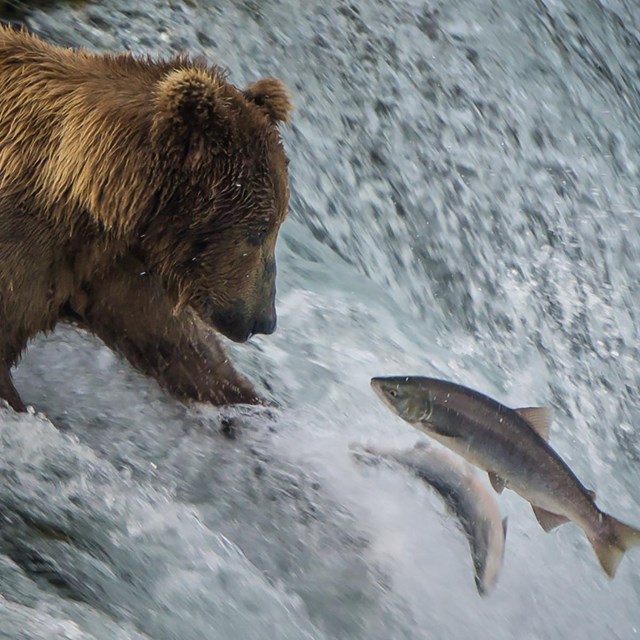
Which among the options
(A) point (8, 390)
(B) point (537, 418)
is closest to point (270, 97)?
(A) point (8, 390)

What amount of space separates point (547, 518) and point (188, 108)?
1.62 meters

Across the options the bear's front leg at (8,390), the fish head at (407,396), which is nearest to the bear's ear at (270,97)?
the fish head at (407,396)

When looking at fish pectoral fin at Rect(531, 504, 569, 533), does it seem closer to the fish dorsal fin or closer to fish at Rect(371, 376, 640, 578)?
fish at Rect(371, 376, 640, 578)

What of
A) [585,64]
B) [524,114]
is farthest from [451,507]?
[585,64]

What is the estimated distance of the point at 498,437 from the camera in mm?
3709

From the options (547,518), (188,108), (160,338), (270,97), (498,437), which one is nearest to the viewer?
(188,108)

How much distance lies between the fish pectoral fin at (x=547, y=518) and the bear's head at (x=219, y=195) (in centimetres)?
95

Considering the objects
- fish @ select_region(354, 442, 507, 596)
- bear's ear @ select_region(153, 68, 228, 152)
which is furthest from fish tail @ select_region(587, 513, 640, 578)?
bear's ear @ select_region(153, 68, 228, 152)

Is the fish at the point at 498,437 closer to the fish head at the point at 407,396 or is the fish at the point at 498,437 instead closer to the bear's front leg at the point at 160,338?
the fish head at the point at 407,396

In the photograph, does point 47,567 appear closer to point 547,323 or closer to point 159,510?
point 159,510

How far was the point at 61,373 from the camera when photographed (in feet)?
13.2

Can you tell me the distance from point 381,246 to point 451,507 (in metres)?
1.81

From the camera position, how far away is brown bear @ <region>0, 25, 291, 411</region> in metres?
3.33

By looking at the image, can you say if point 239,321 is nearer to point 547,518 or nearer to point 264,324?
point 264,324
